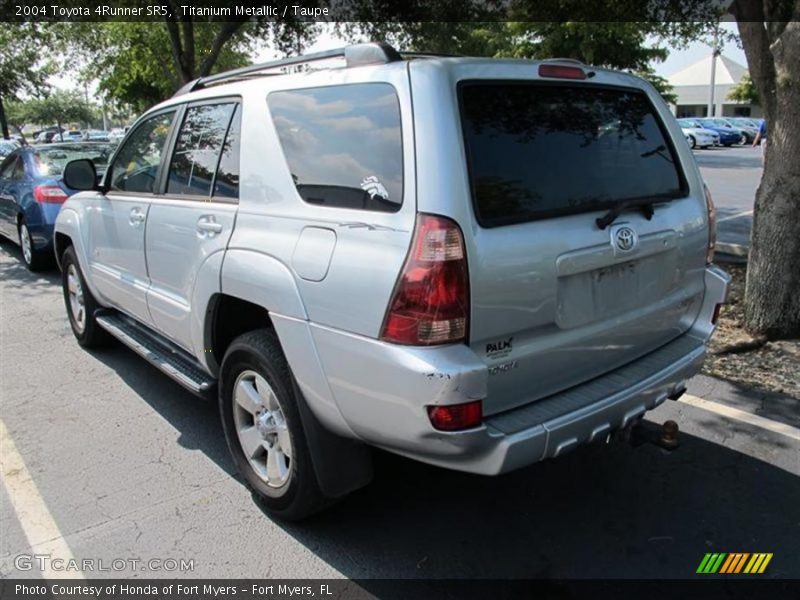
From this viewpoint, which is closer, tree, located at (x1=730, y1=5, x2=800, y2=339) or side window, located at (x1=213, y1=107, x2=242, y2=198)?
side window, located at (x1=213, y1=107, x2=242, y2=198)

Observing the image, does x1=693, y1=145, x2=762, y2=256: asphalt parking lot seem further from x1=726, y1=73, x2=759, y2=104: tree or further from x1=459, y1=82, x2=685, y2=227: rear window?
x1=726, y1=73, x2=759, y2=104: tree

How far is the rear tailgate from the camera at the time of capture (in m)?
2.36

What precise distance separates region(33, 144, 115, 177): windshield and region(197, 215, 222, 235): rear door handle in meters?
5.27

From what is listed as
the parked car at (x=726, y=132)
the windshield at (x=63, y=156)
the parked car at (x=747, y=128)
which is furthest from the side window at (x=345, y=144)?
the parked car at (x=747, y=128)

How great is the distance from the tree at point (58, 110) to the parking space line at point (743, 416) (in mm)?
84383

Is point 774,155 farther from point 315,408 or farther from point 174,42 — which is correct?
point 174,42

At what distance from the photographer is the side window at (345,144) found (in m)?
2.40

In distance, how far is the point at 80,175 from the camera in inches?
181

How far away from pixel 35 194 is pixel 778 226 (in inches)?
304

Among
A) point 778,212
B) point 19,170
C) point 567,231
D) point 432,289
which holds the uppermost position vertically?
point 19,170

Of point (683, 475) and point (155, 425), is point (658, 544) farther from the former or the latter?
point (155, 425)

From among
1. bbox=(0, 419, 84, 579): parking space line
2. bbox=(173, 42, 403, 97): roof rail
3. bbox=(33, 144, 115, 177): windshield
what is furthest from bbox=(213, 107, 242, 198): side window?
bbox=(33, 144, 115, 177): windshield

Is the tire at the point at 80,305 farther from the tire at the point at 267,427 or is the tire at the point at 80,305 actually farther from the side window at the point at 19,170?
the side window at the point at 19,170

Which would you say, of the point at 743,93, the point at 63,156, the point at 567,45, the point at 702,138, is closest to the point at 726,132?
the point at 702,138
